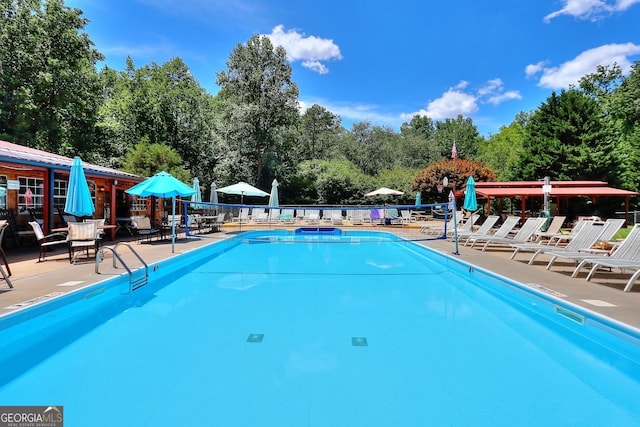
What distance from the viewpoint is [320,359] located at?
3.62 meters

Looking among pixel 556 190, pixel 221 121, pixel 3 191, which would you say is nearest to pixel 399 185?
pixel 556 190

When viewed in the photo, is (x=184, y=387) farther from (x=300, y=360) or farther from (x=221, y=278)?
(x=221, y=278)

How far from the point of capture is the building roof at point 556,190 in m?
18.5

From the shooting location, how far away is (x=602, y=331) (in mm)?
3783

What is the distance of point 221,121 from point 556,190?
74.9ft

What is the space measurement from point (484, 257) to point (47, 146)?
74.1 ft

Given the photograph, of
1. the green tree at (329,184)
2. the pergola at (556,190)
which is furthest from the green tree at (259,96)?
the pergola at (556,190)

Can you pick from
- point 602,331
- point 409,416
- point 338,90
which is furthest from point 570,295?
point 338,90

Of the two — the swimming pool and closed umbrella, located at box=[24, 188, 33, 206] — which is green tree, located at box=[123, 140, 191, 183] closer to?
closed umbrella, located at box=[24, 188, 33, 206]

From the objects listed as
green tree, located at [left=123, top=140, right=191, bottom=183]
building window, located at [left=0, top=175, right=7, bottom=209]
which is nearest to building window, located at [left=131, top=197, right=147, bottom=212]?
green tree, located at [left=123, top=140, right=191, bottom=183]

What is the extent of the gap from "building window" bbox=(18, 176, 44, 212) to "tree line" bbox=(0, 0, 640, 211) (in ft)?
20.2

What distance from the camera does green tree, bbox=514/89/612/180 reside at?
22.9m

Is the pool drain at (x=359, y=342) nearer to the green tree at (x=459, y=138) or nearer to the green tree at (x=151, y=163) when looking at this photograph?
the green tree at (x=151, y=163)

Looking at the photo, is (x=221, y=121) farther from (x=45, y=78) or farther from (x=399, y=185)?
(x=399, y=185)
